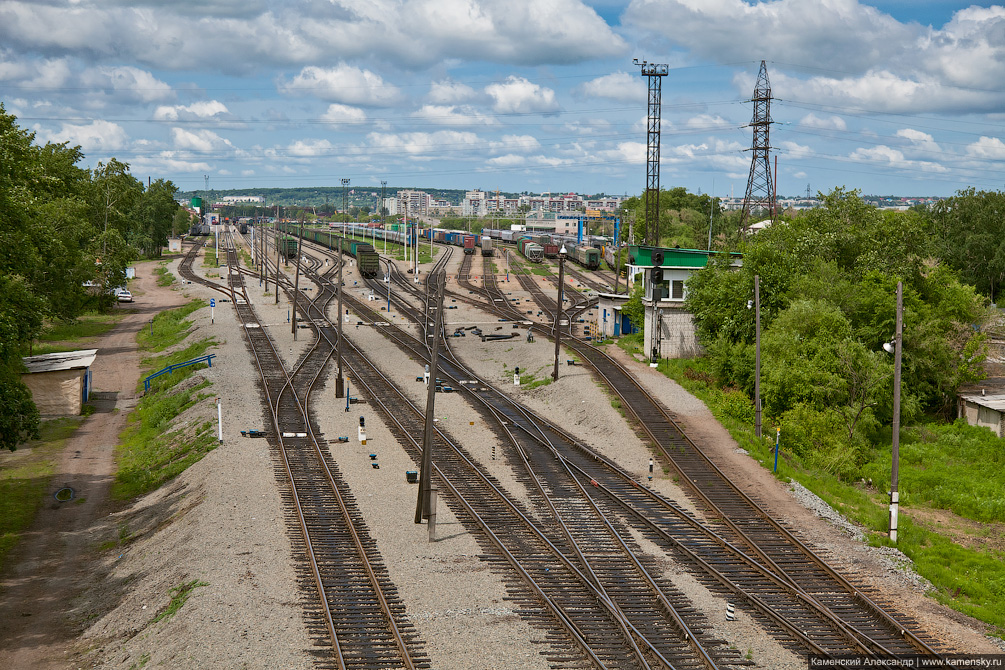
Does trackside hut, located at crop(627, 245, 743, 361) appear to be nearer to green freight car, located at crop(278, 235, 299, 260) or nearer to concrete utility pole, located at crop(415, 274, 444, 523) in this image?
concrete utility pole, located at crop(415, 274, 444, 523)

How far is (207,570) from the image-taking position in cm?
→ 1941

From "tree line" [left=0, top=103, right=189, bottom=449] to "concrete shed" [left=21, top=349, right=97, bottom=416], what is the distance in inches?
113

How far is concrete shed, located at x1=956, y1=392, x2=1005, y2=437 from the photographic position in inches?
1364

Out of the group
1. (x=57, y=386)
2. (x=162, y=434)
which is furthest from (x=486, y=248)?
(x=162, y=434)

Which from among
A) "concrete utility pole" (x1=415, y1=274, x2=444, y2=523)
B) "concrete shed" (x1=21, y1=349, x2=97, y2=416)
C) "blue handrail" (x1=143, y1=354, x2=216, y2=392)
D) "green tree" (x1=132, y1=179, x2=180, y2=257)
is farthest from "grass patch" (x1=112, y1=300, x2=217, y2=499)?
"green tree" (x1=132, y1=179, x2=180, y2=257)

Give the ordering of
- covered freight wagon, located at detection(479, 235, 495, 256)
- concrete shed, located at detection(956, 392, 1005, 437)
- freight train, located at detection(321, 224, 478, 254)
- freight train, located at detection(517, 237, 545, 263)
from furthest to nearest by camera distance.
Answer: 1. freight train, located at detection(321, 224, 478, 254)
2. covered freight wagon, located at detection(479, 235, 495, 256)
3. freight train, located at detection(517, 237, 545, 263)
4. concrete shed, located at detection(956, 392, 1005, 437)

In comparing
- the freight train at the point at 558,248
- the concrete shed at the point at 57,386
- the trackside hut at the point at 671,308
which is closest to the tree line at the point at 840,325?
the trackside hut at the point at 671,308

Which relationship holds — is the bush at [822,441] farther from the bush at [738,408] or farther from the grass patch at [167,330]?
the grass patch at [167,330]

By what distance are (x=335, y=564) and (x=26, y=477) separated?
699 inches

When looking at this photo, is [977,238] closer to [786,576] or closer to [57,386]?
[786,576]

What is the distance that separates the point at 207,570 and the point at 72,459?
17521mm

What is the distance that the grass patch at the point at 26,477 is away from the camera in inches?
1033

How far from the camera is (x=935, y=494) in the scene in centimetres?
2891

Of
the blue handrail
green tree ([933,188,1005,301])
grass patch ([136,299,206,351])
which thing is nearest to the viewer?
the blue handrail
